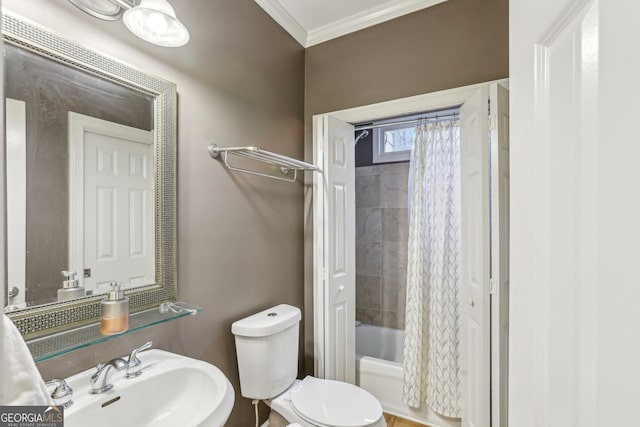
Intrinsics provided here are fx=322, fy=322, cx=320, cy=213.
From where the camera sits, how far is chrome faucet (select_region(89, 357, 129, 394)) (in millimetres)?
956

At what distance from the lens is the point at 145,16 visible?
3.45ft

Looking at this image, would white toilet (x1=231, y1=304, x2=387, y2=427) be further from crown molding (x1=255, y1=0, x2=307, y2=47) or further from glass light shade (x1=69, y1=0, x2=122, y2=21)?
crown molding (x1=255, y1=0, x2=307, y2=47)

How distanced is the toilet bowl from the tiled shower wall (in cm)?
131

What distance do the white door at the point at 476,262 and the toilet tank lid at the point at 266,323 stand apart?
87 cm

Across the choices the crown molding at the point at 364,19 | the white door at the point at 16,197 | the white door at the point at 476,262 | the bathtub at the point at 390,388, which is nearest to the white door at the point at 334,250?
the bathtub at the point at 390,388

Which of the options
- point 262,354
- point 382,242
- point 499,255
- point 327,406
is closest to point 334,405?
point 327,406

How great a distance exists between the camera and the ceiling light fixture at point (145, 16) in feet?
3.21

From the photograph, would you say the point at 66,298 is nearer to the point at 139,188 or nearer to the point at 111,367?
the point at 111,367

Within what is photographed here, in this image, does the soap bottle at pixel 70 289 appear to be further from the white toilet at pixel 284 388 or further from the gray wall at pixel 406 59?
the gray wall at pixel 406 59

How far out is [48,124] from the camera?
939 millimetres

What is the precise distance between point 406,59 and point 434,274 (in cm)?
136
